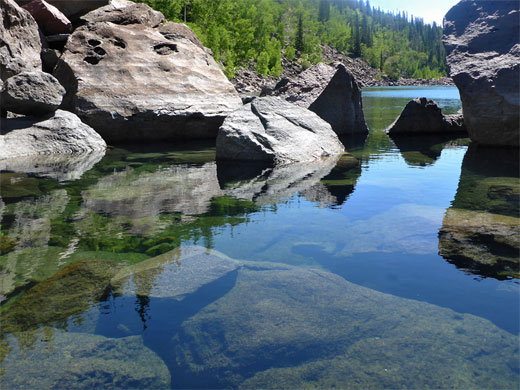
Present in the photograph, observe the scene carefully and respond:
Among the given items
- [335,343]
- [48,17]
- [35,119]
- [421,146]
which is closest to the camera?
[335,343]

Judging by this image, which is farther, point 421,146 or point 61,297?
point 421,146

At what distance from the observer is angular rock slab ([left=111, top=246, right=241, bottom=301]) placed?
345 centimetres

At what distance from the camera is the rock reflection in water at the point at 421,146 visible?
1005 cm

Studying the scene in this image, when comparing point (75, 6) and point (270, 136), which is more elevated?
point (75, 6)

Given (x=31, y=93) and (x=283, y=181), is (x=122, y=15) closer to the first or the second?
(x=31, y=93)

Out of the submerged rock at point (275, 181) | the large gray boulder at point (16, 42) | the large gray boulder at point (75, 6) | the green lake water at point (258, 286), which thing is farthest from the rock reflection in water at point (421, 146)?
the large gray boulder at point (75, 6)

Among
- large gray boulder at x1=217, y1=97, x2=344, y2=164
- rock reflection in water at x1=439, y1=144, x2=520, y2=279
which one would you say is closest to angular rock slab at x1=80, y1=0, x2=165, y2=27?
large gray boulder at x1=217, y1=97, x2=344, y2=164

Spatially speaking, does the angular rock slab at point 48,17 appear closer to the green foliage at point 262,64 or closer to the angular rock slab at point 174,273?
the angular rock slab at point 174,273

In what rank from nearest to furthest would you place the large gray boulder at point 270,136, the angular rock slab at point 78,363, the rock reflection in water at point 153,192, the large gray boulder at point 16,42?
the angular rock slab at point 78,363 → the rock reflection in water at point 153,192 → the large gray boulder at point 270,136 → the large gray boulder at point 16,42

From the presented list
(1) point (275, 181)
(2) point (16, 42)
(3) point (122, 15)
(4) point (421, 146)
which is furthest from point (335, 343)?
(3) point (122, 15)

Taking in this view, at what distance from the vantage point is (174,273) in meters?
3.76

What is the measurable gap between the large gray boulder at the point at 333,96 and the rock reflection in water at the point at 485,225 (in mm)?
6102

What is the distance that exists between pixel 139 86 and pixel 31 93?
2918 millimetres

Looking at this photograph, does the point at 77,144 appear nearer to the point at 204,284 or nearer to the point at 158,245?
the point at 158,245
